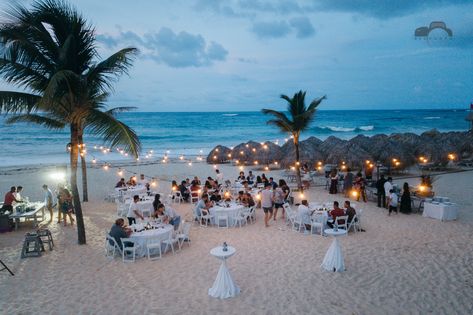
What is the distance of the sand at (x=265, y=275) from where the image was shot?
6.37 m

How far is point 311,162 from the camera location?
70.0 feet

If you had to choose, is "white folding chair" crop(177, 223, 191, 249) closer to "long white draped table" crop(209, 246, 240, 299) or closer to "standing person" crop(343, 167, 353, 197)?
"long white draped table" crop(209, 246, 240, 299)

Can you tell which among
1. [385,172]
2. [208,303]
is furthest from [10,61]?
[385,172]

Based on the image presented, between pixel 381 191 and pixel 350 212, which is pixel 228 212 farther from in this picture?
pixel 381 191

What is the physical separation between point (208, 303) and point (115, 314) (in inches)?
67.0

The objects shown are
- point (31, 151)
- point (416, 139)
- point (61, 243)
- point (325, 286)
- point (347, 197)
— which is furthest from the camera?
point (31, 151)

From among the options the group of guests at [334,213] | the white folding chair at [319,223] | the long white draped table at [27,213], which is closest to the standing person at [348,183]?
the group of guests at [334,213]

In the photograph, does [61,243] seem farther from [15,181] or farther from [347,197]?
[15,181]

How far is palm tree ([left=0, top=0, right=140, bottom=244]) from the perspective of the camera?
785 centimetres

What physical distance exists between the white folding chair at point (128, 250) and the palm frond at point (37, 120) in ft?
Result: 17.0

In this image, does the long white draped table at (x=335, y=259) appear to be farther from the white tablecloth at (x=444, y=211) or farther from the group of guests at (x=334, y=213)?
the white tablecloth at (x=444, y=211)

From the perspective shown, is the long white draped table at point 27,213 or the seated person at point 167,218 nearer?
the seated person at point 167,218

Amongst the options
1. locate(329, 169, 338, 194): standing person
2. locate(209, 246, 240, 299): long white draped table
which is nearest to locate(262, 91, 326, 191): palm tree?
locate(329, 169, 338, 194): standing person

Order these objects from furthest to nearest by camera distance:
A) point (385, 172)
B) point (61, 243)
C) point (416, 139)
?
point (416, 139)
point (385, 172)
point (61, 243)
